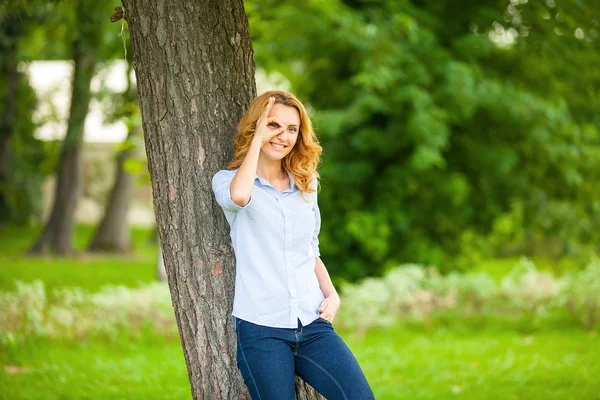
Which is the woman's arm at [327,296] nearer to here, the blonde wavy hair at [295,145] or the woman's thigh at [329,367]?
the woman's thigh at [329,367]

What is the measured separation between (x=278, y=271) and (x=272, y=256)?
0.22 ft

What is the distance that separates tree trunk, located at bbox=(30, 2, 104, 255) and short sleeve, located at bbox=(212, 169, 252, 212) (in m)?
13.3

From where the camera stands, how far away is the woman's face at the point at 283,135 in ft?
10.2

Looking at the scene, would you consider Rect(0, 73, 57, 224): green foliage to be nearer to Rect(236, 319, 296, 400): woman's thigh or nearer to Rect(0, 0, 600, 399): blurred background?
Rect(0, 0, 600, 399): blurred background

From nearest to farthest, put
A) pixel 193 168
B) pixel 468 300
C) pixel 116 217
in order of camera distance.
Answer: pixel 193 168 → pixel 468 300 → pixel 116 217

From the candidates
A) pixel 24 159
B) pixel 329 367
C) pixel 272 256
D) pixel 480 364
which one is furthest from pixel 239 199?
pixel 24 159

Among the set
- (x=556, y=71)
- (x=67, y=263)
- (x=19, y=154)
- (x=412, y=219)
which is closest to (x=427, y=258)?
(x=412, y=219)

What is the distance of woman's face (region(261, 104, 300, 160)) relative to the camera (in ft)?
10.2

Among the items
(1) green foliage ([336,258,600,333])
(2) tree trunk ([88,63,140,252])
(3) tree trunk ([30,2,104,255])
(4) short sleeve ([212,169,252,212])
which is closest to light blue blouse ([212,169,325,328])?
(4) short sleeve ([212,169,252,212])

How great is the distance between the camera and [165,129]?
342 cm

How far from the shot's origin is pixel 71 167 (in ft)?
55.5

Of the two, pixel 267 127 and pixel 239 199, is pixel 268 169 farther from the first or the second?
pixel 239 199

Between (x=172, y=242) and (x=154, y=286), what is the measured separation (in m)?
5.88

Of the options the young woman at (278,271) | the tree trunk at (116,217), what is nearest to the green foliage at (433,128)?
the young woman at (278,271)
